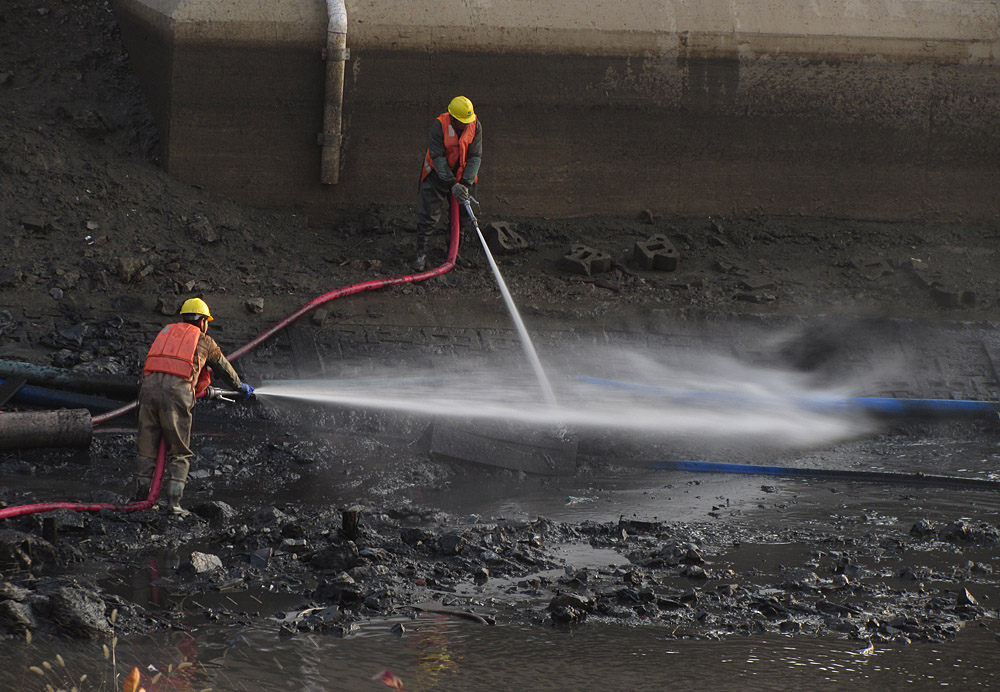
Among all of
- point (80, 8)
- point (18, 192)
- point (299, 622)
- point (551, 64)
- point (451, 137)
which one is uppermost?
point (80, 8)

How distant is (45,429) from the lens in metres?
7.84

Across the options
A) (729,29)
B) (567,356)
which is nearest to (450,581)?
(567,356)

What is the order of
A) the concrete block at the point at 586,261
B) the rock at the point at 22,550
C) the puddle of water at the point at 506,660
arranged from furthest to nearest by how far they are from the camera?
the concrete block at the point at 586,261
the rock at the point at 22,550
the puddle of water at the point at 506,660

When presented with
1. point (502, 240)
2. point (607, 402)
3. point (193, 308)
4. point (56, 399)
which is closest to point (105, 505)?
point (193, 308)

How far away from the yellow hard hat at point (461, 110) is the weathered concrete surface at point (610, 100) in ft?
4.32

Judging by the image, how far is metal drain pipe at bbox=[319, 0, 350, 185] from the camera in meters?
11.5

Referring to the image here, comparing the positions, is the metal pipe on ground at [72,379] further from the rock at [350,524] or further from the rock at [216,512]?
the rock at [350,524]

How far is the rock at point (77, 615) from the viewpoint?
5195mm

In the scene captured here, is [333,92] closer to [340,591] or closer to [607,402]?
[607,402]

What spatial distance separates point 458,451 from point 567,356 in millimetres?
2351

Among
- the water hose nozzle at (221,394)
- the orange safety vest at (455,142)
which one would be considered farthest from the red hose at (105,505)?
the orange safety vest at (455,142)

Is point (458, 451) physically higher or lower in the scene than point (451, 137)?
lower

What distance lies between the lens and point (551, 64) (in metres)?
12.2

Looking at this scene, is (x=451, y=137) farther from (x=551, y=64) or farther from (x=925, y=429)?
(x=925, y=429)
